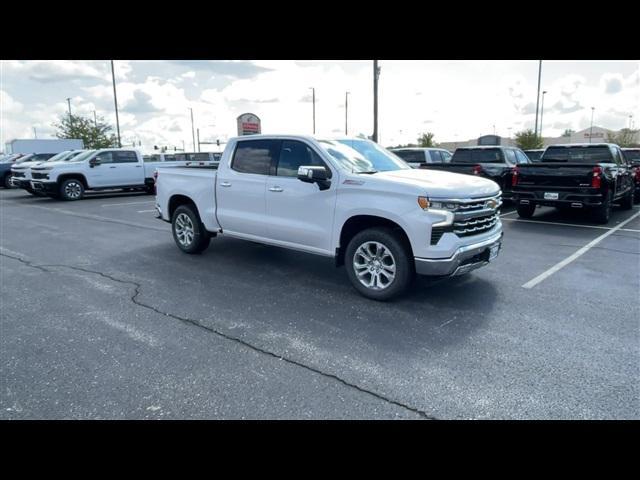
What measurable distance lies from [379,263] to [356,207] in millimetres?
692

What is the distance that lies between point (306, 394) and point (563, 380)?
1.91m

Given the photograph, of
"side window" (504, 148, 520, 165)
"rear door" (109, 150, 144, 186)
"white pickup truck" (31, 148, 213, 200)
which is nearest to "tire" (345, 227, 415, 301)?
"side window" (504, 148, 520, 165)

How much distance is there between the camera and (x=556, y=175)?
9.81 m

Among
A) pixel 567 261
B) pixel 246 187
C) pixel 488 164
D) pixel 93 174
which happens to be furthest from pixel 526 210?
pixel 93 174

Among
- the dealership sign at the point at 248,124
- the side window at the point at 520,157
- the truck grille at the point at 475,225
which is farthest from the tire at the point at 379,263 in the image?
the dealership sign at the point at 248,124

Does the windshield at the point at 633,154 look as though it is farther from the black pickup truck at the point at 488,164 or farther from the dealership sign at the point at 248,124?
the dealership sign at the point at 248,124

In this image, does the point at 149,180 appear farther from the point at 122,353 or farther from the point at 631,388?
the point at 631,388

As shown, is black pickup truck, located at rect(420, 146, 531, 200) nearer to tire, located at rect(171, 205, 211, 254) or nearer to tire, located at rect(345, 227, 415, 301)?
tire, located at rect(171, 205, 211, 254)

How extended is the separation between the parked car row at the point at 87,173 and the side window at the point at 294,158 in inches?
402

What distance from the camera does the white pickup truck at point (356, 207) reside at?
4.57m

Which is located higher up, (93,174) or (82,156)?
(82,156)

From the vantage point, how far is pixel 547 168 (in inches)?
391

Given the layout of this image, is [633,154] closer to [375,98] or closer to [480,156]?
[480,156]

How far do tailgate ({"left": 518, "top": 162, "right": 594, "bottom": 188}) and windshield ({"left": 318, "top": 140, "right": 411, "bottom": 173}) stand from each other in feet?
18.2
